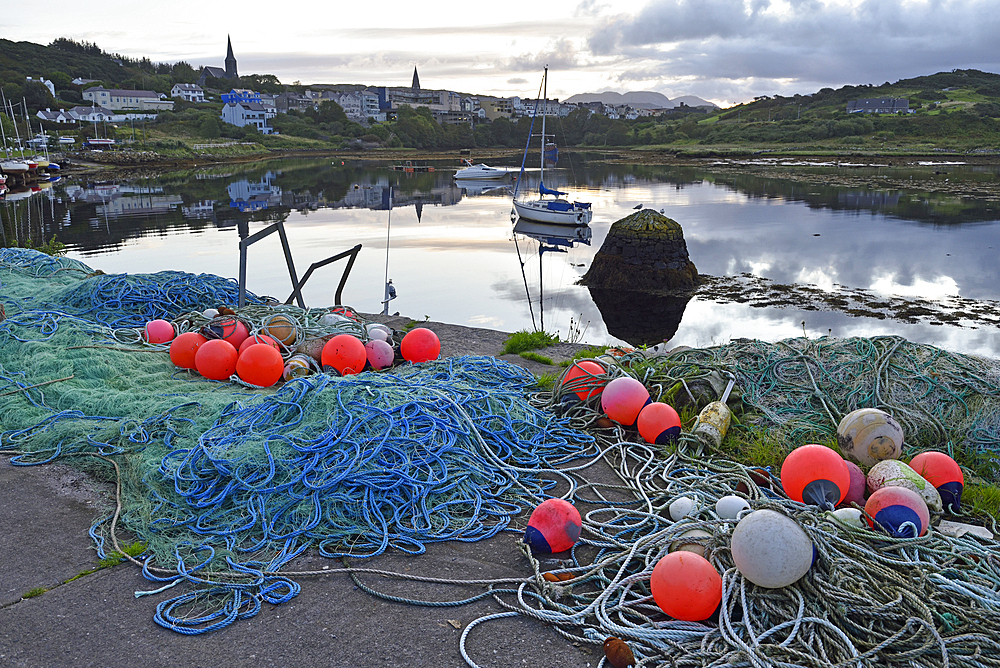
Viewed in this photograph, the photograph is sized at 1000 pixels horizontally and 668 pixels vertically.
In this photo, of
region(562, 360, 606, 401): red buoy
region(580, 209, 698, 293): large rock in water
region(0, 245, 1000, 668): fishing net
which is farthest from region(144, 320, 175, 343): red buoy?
region(580, 209, 698, 293): large rock in water

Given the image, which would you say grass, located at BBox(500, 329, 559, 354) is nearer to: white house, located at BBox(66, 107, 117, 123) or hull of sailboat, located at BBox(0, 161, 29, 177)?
hull of sailboat, located at BBox(0, 161, 29, 177)

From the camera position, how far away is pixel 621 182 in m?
58.6

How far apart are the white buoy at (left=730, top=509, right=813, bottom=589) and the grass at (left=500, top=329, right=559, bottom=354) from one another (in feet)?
16.3

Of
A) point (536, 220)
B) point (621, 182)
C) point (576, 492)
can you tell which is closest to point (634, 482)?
point (576, 492)

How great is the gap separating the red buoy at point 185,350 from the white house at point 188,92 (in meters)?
129

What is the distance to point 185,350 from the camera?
6496mm

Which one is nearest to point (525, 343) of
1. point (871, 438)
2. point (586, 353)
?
point (586, 353)

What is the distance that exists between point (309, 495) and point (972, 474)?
437 centimetres

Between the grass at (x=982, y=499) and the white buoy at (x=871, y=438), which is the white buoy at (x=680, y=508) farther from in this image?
the grass at (x=982, y=499)

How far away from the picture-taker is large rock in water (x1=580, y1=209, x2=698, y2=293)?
66.5ft

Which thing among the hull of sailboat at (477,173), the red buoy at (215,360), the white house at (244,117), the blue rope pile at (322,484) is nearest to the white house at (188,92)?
the white house at (244,117)

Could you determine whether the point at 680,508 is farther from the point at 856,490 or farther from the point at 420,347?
the point at 420,347

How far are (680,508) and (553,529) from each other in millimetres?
776

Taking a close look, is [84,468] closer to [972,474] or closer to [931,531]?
[931,531]
